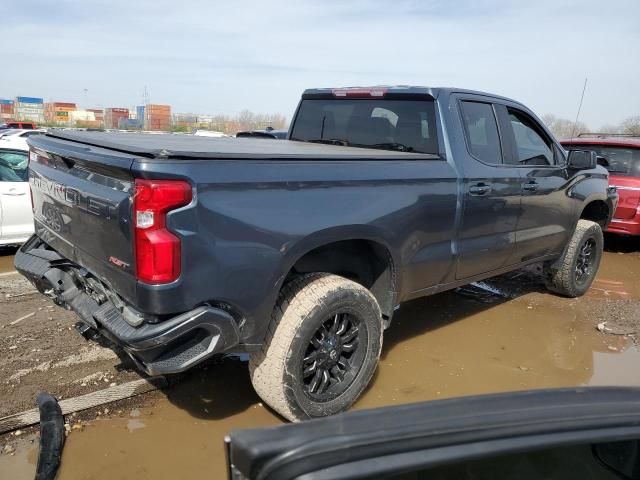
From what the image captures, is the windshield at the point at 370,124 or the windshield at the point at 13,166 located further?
the windshield at the point at 13,166

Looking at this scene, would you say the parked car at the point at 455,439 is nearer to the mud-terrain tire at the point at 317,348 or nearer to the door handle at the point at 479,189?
the mud-terrain tire at the point at 317,348

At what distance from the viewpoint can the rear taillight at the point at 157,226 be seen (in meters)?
2.26

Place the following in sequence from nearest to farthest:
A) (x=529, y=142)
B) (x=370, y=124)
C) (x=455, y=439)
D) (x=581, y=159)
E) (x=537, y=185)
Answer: (x=455, y=439) < (x=370, y=124) < (x=537, y=185) < (x=529, y=142) < (x=581, y=159)

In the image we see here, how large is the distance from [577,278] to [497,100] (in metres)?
2.45

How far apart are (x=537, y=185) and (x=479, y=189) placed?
38.9 inches

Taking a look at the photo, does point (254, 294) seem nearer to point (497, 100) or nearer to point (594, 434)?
point (594, 434)

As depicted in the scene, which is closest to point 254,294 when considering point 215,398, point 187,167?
point 187,167

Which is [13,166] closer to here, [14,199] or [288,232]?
[14,199]

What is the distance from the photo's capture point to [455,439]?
1.08 meters

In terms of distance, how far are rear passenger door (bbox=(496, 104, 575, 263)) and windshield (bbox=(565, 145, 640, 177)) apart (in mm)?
3224

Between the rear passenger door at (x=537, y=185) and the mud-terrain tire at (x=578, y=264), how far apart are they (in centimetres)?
33

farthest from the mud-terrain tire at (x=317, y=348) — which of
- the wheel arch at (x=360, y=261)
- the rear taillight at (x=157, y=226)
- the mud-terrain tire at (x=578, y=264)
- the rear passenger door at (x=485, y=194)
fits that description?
the mud-terrain tire at (x=578, y=264)

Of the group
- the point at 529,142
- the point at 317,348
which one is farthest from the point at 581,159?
the point at 317,348

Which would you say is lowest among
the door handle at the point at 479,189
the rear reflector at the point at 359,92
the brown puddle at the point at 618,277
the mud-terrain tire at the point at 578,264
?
the brown puddle at the point at 618,277
